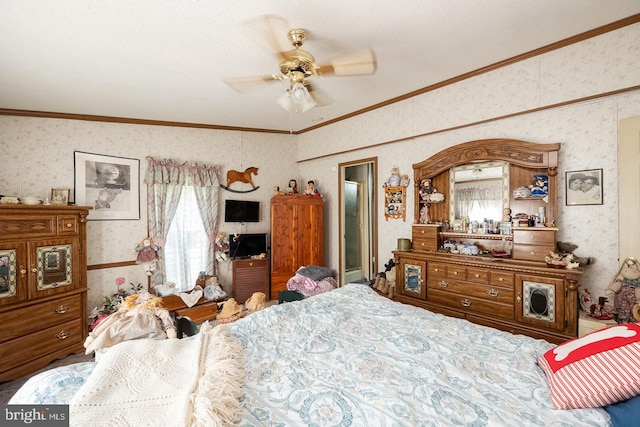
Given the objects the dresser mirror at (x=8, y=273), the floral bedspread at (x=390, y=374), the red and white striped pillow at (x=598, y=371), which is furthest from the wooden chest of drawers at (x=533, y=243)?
the dresser mirror at (x=8, y=273)

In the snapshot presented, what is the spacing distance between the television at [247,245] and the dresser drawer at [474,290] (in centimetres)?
267

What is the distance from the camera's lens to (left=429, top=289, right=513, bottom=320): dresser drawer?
2593mm

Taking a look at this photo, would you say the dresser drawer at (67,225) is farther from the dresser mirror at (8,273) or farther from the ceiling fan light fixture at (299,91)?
the ceiling fan light fixture at (299,91)

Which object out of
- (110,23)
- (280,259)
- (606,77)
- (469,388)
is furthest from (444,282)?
(110,23)

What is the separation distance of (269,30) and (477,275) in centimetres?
269

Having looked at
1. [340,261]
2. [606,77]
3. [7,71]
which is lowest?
[340,261]

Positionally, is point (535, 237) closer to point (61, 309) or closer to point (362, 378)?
point (362, 378)

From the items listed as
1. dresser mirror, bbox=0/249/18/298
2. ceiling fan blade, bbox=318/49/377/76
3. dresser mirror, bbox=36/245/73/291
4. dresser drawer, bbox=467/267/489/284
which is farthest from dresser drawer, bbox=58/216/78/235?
dresser drawer, bbox=467/267/489/284

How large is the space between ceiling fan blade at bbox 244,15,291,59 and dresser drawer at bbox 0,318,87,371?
3.22 metres

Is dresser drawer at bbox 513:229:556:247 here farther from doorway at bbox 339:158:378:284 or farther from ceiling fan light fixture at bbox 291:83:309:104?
doorway at bbox 339:158:378:284

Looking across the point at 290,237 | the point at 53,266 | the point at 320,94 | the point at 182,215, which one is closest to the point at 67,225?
the point at 53,266

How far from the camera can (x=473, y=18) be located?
6.59 ft

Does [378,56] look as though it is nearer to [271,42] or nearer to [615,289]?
[271,42]

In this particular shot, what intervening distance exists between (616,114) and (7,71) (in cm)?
513
